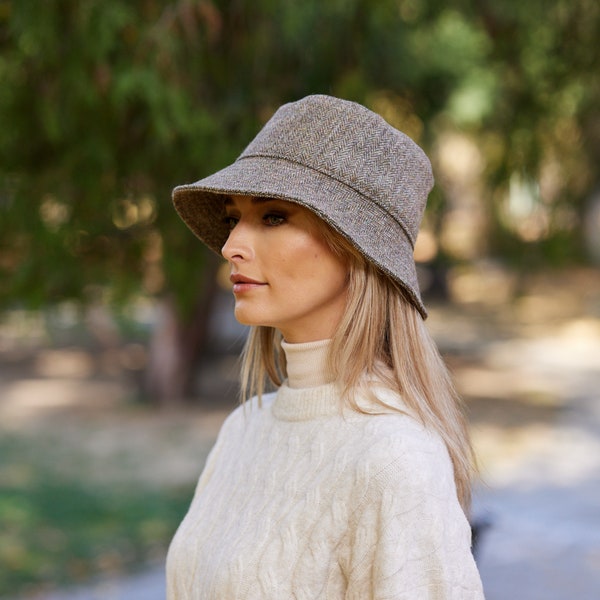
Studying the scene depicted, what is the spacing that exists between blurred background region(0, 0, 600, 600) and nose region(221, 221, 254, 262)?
601mm

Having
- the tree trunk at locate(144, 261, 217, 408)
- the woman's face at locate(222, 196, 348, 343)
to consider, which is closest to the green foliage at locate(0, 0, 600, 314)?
the woman's face at locate(222, 196, 348, 343)

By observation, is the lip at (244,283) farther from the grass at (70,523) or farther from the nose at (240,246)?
Result: the grass at (70,523)

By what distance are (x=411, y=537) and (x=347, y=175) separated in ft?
1.81

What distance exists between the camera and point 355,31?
576 centimetres

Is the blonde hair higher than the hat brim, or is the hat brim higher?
the hat brim

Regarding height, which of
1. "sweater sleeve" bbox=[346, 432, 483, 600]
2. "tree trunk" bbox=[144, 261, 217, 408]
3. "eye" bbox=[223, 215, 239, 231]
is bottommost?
"tree trunk" bbox=[144, 261, 217, 408]

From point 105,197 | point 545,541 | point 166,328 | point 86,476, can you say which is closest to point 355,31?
point 105,197

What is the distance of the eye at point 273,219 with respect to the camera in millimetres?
1581

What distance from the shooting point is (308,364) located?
165 cm

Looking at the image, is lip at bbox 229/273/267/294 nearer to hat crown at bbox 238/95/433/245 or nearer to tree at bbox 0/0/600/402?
hat crown at bbox 238/95/433/245

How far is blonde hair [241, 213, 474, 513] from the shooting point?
1.55 metres

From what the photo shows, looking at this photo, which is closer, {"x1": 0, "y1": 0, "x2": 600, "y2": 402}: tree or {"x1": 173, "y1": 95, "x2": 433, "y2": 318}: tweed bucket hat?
{"x1": 173, "y1": 95, "x2": 433, "y2": 318}: tweed bucket hat

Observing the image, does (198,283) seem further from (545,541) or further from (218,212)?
(218,212)

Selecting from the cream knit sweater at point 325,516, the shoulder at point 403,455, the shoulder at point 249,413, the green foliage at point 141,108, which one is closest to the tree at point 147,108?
the green foliage at point 141,108
